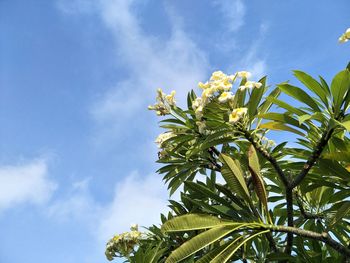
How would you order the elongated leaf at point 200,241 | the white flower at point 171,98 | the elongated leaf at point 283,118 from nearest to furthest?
the elongated leaf at point 200,241 < the elongated leaf at point 283,118 < the white flower at point 171,98

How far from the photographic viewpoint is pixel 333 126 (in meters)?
2.42

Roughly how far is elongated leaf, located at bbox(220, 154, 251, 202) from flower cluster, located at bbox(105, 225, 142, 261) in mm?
1695

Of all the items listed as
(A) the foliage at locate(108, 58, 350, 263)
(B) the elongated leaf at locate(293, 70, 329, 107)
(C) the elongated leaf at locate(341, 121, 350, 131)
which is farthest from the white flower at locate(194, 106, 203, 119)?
(C) the elongated leaf at locate(341, 121, 350, 131)

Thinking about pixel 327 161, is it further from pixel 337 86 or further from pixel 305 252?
pixel 305 252

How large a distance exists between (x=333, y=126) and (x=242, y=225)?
2.62ft

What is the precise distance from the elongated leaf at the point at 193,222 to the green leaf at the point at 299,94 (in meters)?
0.90

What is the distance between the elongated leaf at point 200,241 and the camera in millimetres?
2395

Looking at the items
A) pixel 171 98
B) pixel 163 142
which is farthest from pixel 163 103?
pixel 163 142

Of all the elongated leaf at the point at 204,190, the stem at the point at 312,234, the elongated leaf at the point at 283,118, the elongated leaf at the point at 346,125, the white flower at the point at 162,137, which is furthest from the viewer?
the white flower at the point at 162,137

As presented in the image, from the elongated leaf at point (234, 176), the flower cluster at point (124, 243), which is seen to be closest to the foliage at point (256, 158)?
the elongated leaf at point (234, 176)

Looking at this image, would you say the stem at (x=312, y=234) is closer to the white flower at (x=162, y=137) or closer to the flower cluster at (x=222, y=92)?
the flower cluster at (x=222, y=92)

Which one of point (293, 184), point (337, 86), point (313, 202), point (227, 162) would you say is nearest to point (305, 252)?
point (313, 202)

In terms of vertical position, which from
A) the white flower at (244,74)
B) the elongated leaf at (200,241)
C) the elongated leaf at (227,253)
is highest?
the white flower at (244,74)

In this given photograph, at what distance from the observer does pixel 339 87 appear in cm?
247
